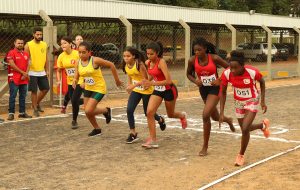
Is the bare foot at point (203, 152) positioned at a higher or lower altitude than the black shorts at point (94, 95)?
lower

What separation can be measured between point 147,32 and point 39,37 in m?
31.7

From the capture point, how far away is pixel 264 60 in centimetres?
4112

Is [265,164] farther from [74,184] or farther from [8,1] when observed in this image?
[8,1]

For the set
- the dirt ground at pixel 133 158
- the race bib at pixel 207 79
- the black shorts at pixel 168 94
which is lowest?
the dirt ground at pixel 133 158

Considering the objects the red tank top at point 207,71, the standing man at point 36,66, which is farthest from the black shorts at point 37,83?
the red tank top at point 207,71

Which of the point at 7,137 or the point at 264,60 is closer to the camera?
the point at 7,137

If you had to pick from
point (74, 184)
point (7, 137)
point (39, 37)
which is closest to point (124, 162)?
point (74, 184)

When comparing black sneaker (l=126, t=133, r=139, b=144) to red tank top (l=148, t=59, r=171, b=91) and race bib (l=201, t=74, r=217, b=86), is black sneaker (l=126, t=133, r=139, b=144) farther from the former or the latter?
race bib (l=201, t=74, r=217, b=86)

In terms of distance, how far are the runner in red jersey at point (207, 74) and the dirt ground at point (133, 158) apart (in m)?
0.50

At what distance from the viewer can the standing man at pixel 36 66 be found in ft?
37.1

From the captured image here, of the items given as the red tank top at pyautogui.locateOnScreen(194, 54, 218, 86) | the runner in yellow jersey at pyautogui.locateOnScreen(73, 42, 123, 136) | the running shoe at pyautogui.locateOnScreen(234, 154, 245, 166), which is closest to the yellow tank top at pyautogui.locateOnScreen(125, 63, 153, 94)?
the runner in yellow jersey at pyautogui.locateOnScreen(73, 42, 123, 136)

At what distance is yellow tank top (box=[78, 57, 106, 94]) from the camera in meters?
8.52

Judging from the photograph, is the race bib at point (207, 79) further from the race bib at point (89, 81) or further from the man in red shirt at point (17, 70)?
the man in red shirt at point (17, 70)

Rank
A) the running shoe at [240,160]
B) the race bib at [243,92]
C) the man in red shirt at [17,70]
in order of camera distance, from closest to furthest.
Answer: the running shoe at [240,160] → the race bib at [243,92] → the man in red shirt at [17,70]
